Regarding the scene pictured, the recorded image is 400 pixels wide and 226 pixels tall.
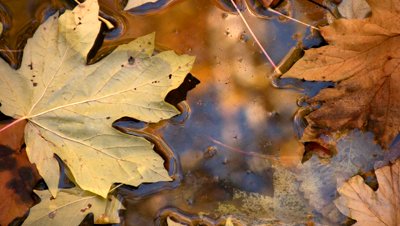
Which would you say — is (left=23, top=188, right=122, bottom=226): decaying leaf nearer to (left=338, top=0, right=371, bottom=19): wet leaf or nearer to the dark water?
the dark water

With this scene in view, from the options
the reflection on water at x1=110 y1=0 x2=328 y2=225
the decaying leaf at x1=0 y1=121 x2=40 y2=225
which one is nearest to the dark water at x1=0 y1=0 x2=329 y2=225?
the reflection on water at x1=110 y1=0 x2=328 y2=225

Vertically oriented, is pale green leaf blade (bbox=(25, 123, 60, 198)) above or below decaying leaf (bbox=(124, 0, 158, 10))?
below

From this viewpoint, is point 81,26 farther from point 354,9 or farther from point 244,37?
point 354,9

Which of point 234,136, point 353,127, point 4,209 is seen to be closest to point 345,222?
point 353,127

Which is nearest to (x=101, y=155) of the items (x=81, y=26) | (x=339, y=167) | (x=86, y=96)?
(x=86, y=96)

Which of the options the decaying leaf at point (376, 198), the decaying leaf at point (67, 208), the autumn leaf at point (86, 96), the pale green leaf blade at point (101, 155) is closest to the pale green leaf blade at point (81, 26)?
the autumn leaf at point (86, 96)

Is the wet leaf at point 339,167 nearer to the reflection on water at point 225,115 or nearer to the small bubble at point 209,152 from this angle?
the reflection on water at point 225,115
